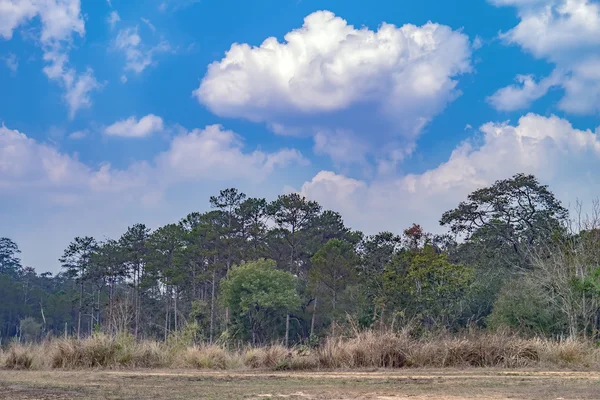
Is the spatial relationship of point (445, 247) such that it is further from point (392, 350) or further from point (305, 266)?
point (392, 350)

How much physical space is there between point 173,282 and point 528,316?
4105 cm

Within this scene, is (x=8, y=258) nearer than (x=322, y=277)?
No

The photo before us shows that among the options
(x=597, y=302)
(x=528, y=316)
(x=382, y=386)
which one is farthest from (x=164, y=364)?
(x=528, y=316)

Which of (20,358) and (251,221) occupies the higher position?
(251,221)

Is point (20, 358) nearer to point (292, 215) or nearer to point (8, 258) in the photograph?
point (292, 215)

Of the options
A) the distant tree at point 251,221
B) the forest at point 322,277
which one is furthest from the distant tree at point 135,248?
the distant tree at point 251,221

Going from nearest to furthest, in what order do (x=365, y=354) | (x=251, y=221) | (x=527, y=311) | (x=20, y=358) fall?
(x=365, y=354)
(x=20, y=358)
(x=527, y=311)
(x=251, y=221)

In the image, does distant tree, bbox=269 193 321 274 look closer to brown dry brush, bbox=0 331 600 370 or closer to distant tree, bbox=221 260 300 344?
distant tree, bbox=221 260 300 344

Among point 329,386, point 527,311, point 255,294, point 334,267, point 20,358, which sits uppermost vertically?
point 334,267

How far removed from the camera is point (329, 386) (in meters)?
9.34

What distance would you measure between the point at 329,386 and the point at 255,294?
4186cm

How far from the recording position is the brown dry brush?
14.0m

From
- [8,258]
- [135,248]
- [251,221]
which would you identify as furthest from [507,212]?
[8,258]

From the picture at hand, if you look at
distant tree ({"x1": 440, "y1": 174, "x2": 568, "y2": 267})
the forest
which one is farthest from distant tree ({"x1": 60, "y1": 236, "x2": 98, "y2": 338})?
distant tree ({"x1": 440, "y1": 174, "x2": 568, "y2": 267})
